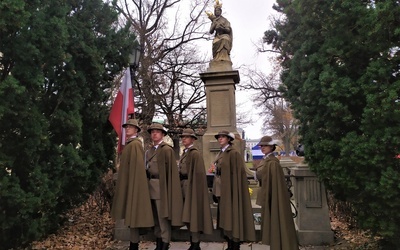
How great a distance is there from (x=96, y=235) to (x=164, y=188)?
295 centimetres

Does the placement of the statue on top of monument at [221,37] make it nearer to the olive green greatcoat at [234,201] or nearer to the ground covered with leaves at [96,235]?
the ground covered with leaves at [96,235]

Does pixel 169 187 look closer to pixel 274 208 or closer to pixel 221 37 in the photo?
pixel 274 208

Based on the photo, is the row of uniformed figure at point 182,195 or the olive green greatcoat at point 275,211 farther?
the row of uniformed figure at point 182,195

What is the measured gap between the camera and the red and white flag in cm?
763

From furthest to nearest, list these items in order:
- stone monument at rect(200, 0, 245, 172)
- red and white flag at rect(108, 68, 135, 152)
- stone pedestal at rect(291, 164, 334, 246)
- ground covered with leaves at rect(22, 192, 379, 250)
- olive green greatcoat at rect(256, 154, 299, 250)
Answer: stone monument at rect(200, 0, 245, 172) → red and white flag at rect(108, 68, 135, 152) → stone pedestal at rect(291, 164, 334, 246) → ground covered with leaves at rect(22, 192, 379, 250) → olive green greatcoat at rect(256, 154, 299, 250)

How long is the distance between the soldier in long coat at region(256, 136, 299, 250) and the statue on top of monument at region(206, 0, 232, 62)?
20.5 ft

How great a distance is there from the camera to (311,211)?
6766 millimetres

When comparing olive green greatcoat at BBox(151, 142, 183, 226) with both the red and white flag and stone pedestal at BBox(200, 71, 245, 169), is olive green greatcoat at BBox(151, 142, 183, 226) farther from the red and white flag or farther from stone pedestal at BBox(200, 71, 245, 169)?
stone pedestal at BBox(200, 71, 245, 169)

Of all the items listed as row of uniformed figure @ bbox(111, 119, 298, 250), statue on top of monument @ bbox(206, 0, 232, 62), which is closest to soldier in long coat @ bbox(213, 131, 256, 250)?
row of uniformed figure @ bbox(111, 119, 298, 250)

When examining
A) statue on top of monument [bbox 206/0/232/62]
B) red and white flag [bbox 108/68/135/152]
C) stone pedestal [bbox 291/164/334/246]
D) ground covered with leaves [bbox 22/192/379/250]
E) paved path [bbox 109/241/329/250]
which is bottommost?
paved path [bbox 109/241/329/250]

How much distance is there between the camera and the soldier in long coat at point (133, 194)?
5336 millimetres

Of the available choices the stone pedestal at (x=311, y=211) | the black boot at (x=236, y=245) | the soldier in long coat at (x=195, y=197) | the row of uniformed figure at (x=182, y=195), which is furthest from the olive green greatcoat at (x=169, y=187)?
the stone pedestal at (x=311, y=211)

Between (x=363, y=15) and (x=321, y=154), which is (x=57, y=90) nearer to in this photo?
(x=321, y=154)

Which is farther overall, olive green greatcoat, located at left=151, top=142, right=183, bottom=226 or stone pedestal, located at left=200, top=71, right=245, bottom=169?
stone pedestal, located at left=200, top=71, right=245, bottom=169
